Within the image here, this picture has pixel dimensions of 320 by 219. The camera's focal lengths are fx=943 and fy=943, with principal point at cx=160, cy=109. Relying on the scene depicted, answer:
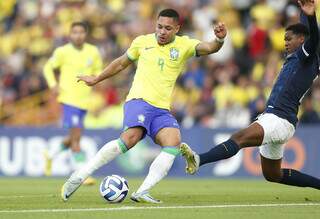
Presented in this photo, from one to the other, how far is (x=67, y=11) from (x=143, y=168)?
6895mm

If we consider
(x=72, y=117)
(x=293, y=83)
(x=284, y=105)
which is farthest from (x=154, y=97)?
(x=72, y=117)

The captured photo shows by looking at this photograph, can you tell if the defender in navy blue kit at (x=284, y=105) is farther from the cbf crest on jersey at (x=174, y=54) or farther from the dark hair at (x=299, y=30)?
the cbf crest on jersey at (x=174, y=54)

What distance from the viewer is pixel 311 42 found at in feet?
36.8

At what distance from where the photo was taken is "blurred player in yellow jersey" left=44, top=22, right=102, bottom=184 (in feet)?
55.9

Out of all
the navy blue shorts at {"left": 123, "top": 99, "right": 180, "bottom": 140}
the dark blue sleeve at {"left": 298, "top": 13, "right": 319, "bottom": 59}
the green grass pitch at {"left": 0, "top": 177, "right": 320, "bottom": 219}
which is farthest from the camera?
the navy blue shorts at {"left": 123, "top": 99, "right": 180, "bottom": 140}

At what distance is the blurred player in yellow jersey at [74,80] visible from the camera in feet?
55.9

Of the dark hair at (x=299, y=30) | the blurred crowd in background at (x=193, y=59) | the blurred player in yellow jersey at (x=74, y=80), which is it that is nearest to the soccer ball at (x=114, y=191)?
the dark hair at (x=299, y=30)

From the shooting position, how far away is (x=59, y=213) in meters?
10.0

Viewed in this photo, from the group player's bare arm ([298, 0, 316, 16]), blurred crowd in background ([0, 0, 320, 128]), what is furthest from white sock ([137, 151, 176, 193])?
blurred crowd in background ([0, 0, 320, 128])

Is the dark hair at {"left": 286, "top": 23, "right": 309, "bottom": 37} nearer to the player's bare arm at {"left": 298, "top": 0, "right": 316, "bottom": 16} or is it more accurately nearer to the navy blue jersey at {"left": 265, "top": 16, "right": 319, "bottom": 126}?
the navy blue jersey at {"left": 265, "top": 16, "right": 319, "bottom": 126}

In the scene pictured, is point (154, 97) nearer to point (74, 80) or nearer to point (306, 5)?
point (306, 5)

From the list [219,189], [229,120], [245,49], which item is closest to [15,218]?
[219,189]

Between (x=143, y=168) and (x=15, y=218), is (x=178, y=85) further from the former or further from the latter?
(x=15, y=218)

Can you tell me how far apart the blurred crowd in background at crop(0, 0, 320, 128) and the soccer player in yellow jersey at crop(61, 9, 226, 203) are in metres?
9.25
